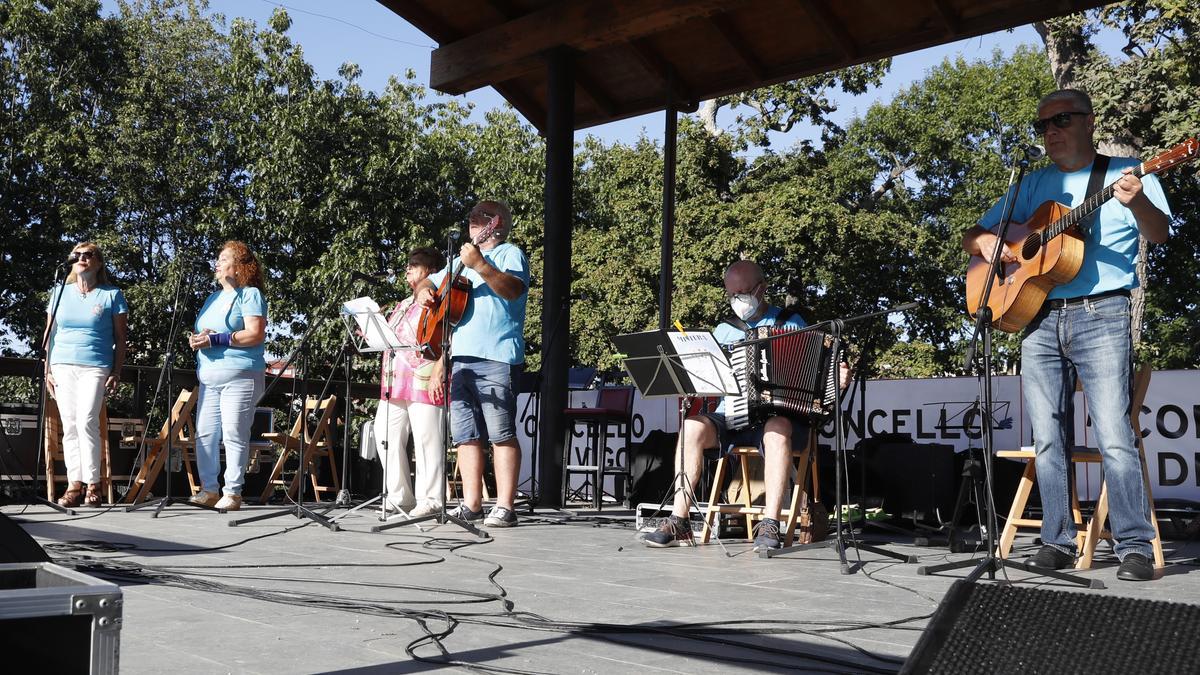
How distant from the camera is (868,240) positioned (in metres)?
22.1

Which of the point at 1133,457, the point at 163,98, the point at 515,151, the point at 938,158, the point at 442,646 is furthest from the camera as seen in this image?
the point at 938,158

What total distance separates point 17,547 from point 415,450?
198 inches

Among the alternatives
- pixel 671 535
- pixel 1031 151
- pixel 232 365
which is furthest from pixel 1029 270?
pixel 232 365

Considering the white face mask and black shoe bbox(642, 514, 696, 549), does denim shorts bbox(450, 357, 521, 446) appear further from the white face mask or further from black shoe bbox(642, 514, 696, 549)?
the white face mask

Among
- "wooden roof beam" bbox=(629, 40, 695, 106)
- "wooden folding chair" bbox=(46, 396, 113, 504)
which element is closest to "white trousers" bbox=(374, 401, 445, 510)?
"wooden folding chair" bbox=(46, 396, 113, 504)

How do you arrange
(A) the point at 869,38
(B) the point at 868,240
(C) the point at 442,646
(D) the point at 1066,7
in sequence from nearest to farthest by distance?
1. (C) the point at 442,646
2. (D) the point at 1066,7
3. (A) the point at 869,38
4. (B) the point at 868,240

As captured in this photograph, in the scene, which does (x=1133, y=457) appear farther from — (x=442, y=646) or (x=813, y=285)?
(x=813, y=285)

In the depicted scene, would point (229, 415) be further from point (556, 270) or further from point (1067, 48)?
point (1067, 48)

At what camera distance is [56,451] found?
8.35 m

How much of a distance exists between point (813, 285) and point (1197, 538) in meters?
16.9

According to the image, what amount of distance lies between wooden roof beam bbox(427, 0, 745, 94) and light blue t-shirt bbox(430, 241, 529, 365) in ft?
7.04

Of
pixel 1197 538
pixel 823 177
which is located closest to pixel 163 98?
pixel 823 177

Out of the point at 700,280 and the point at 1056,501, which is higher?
the point at 700,280

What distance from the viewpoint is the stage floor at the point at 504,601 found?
2.31m
